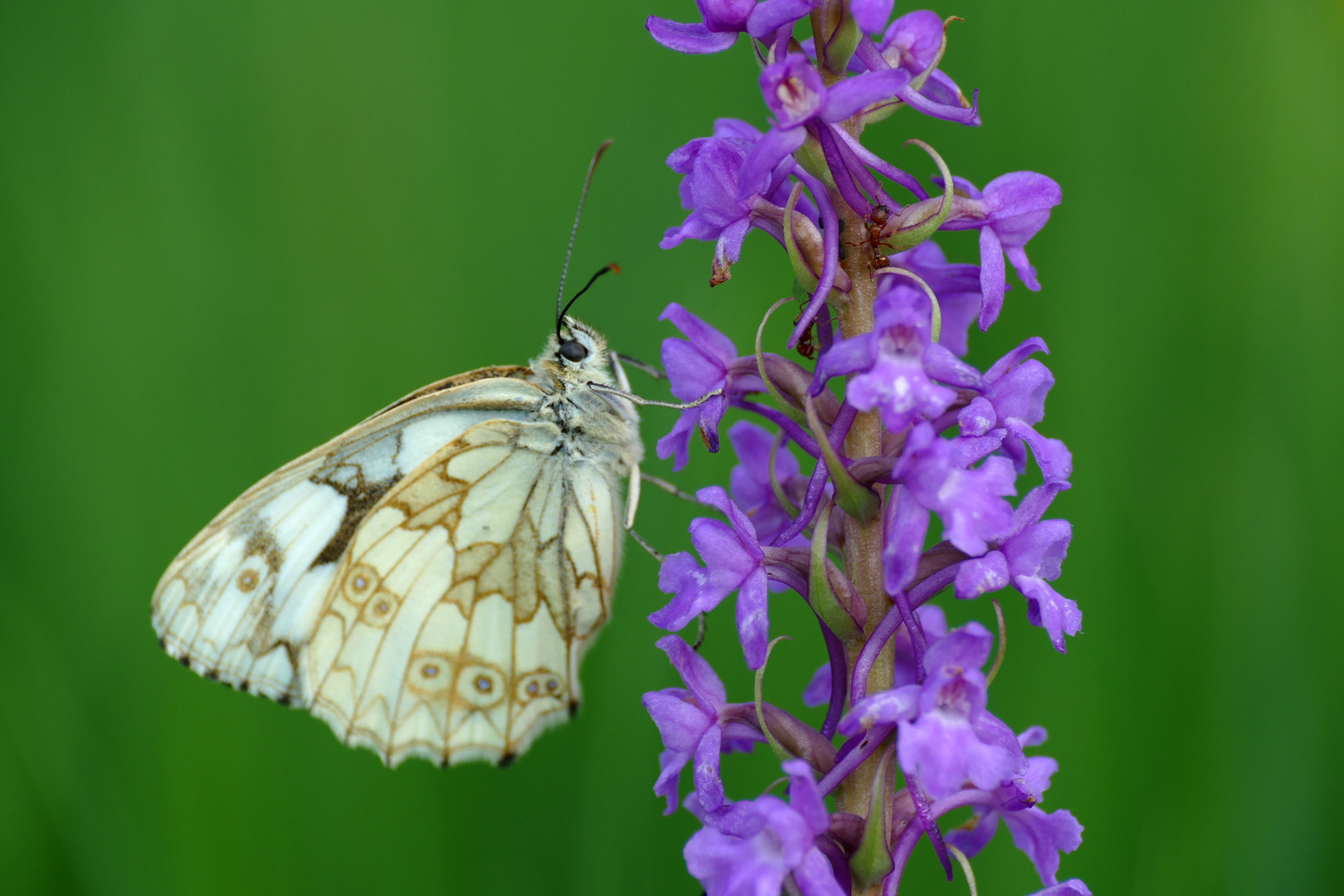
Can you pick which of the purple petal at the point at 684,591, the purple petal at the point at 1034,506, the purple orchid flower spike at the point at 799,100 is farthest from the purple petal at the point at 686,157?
the purple petal at the point at 1034,506

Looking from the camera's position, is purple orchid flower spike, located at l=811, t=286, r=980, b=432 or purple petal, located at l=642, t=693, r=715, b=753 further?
purple petal, located at l=642, t=693, r=715, b=753

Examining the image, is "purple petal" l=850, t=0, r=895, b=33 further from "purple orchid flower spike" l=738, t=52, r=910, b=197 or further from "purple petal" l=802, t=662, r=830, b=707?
"purple petal" l=802, t=662, r=830, b=707

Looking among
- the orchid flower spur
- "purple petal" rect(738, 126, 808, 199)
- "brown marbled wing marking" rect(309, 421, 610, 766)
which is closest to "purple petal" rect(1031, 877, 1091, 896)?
the orchid flower spur

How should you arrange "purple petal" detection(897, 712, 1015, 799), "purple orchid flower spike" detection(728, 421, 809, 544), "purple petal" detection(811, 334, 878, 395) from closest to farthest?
1. "purple petal" detection(897, 712, 1015, 799)
2. "purple petal" detection(811, 334, 878, 395)
3. "purple orchid flower spike" detection(728, 421, 809, 544)

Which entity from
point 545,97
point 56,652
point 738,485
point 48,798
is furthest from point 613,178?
point 48,798

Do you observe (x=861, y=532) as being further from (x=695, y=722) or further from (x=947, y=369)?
(x=695, y=722)

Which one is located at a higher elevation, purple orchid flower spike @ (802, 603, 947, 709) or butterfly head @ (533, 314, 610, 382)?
butterfly head @ (533, 314, 610, 382)

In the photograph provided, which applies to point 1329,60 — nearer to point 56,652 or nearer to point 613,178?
point 613,178
